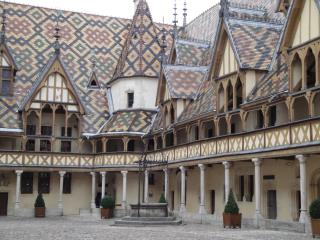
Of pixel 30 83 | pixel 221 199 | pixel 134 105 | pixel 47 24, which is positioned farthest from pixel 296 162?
pixel 47 24

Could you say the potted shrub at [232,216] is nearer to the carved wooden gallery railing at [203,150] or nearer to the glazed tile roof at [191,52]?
the carved wooden gallery railing at [203,150]

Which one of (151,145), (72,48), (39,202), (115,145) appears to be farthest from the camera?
(72,48)

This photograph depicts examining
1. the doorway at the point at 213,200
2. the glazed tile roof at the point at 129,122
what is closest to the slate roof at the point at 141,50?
the glazed tile roof at the point at 129,122

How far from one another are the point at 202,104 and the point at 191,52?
7392 millimetres

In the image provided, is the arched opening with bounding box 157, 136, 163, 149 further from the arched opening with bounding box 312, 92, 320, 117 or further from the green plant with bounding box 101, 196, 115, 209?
the arched opening with bounding box 312, 92, 320, 117

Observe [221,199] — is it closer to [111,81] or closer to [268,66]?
[268,66]

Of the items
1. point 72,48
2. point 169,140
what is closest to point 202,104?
point 169,140

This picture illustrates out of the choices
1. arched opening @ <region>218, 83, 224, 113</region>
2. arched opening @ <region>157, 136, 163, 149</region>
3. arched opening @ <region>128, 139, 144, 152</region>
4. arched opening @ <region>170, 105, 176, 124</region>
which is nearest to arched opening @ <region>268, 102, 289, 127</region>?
arched opening @ <region>218, 83, 224, 113</region>

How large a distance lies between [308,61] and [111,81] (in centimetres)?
2176

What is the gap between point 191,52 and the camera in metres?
39.8

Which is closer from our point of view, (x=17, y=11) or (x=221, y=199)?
(x=221, y=199)

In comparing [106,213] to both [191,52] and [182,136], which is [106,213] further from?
[191,52]

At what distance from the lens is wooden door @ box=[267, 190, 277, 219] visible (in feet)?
92.6

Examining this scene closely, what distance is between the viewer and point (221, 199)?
106 feet
